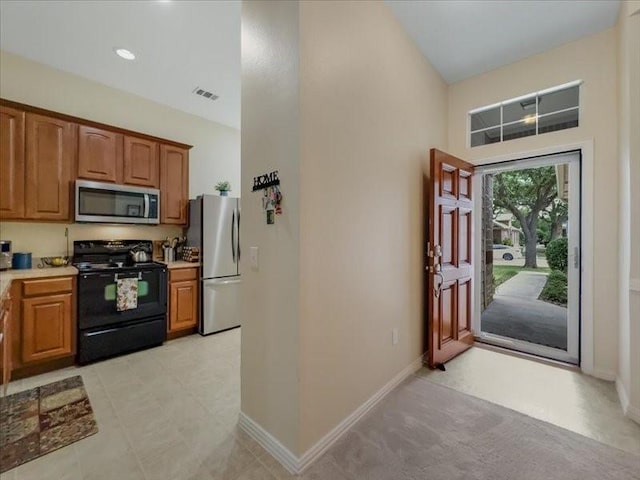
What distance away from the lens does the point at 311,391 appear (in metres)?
1.57

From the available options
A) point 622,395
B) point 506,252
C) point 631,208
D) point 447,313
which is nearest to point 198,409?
point 447,313

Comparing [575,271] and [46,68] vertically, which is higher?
[46,68]

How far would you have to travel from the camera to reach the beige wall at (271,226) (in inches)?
60.1

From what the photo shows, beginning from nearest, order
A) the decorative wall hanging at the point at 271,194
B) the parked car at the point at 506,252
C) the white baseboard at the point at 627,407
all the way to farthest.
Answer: the decorative wall hanging at the point at 271,194 → the white baseboard at the point at 627,407 → the parked car at the point at 506,252

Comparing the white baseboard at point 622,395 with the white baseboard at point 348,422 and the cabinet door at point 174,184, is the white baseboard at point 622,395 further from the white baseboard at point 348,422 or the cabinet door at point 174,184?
the cabinet door at point 174,184

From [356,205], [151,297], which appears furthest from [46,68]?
[356,205]

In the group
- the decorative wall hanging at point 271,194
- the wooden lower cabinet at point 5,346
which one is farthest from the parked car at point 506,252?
the wooden lower cabinet at point 5,346

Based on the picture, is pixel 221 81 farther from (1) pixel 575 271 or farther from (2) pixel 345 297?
(1) pixel 575 271

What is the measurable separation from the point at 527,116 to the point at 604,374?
8.29 ft

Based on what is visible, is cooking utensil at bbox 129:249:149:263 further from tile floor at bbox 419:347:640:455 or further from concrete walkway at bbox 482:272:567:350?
concrete walkway at bbox 482:272:567:350

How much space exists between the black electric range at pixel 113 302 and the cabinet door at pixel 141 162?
787 millimetres

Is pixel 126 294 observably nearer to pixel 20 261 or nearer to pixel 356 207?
pixel 20 261

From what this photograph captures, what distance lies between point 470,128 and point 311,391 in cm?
328

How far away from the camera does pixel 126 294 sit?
2953 mm
